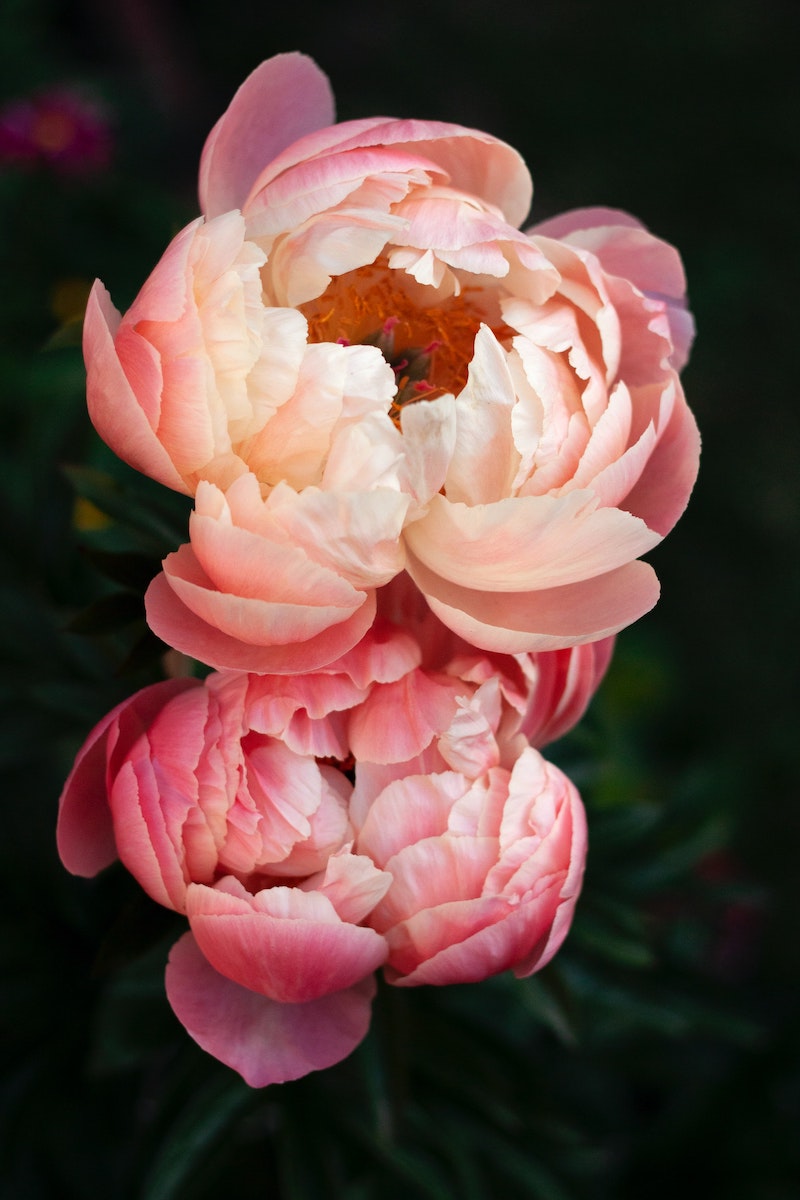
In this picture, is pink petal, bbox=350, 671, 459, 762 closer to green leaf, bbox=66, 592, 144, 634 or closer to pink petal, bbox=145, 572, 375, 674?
pink petal, bbox=145, 572, 375, 674

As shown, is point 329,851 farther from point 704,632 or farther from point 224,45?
point 224,45

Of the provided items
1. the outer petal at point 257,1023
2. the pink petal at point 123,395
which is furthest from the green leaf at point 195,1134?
the pink petal at point 123,395

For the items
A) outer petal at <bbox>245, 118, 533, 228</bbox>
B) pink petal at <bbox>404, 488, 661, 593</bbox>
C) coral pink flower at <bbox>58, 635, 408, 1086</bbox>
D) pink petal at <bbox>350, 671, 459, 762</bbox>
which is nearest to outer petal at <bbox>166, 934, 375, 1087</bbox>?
coral pink flower at <bbox>58, 635, 408, 1086</bbox>

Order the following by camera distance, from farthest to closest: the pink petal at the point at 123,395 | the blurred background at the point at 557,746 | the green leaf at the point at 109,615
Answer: the blurred background at the point at 557,746, the green leaf at the point at 109,615, the pink petal at the point at 123,395

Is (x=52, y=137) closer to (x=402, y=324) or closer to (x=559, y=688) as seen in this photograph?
(x=402, y=324)

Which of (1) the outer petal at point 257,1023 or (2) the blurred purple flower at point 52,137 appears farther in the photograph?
(2) the blurred purple flower at point 52,137

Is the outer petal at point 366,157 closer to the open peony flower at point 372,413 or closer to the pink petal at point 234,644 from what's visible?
the open peony flower at point 372,413
